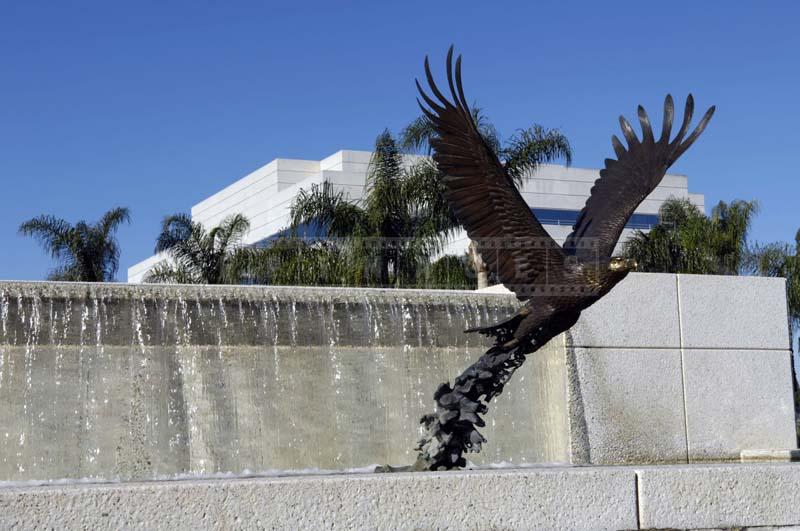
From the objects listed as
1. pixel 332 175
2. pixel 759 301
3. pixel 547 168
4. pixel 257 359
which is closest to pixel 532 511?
pixel 257 359

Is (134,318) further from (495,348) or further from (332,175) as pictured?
(332,175)

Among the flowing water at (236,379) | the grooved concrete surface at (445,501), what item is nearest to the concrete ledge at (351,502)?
the grooved concrete surface at (445,501)

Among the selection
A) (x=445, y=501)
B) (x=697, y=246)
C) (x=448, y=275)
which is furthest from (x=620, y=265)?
(x=697, y=246)

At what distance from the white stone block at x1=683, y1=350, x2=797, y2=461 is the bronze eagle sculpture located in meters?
4.79

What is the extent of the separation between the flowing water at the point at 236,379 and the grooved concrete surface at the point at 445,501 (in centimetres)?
466

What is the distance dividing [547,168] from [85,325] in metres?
47.6

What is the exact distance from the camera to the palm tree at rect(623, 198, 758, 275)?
23516 millimetres

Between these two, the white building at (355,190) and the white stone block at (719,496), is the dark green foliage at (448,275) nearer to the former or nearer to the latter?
the white stone block at (719,496)

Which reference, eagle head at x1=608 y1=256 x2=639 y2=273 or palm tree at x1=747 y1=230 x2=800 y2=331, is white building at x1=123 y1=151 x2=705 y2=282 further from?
eagle head at x1=608 y1=256 x2=639 y2=273

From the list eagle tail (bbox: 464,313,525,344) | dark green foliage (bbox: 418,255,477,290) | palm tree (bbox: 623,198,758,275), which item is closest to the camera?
eagle tail (bbox: 464,313,525,344)

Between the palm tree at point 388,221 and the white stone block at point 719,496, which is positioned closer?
the white stone block at point 719,496

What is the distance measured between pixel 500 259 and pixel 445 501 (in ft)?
6.60

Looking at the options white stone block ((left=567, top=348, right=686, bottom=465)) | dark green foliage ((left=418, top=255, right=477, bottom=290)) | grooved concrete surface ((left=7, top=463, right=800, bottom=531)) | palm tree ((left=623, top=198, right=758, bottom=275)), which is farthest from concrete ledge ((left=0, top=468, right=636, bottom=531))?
palm tree ((left=623, top=198, right=758, bottom=275))

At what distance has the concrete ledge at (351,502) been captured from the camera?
4.52 meters
